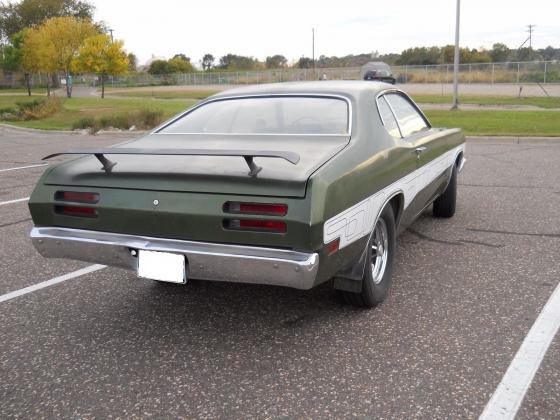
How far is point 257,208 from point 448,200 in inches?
134

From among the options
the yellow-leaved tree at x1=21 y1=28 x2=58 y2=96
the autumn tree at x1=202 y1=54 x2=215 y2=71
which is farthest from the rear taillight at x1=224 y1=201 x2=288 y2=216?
the autumn tree at x1=202 y1=54 x2=215 y2=71

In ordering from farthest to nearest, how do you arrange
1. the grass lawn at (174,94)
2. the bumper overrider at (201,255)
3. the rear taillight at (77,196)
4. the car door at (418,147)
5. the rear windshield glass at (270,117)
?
the grass lawn at (174,94) < the car door at (418,147) < the rear windshield glass at (270,117) < the rear taillight at (77,196) < the bumper overrider at (201,255)

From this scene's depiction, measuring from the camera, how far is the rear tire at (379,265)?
3.47 metres

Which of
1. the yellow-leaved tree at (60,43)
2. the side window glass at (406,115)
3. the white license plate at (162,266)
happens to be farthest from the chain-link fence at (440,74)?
the white license plate at (162,266)

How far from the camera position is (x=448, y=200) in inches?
226

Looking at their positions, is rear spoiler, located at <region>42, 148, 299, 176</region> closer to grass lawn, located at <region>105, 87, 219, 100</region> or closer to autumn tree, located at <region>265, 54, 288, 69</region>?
grass lawn, located at <region>105, 87, 219, 100</region>

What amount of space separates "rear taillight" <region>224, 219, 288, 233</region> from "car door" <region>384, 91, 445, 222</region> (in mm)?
1533

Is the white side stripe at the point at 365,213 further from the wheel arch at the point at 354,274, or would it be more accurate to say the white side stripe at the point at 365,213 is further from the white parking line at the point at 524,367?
the white parking line at the point at 524,367

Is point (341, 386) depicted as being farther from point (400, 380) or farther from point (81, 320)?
point (81, 320)

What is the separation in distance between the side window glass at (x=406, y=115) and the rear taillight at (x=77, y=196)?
7.47 ft

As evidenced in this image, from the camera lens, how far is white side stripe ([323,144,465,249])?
2.91 metres

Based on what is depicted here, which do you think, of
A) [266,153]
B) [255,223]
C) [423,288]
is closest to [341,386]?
→ [255,223]

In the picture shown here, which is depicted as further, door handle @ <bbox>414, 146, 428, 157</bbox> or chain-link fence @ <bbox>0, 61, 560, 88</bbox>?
chain-link fence @ <bbox>0, 61, 560, 88</bbox>

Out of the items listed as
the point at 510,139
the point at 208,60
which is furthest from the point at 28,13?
the point at 510,139
